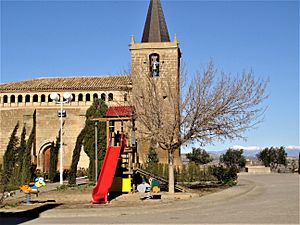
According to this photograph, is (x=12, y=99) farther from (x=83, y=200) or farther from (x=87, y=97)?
(x=83, y=200)

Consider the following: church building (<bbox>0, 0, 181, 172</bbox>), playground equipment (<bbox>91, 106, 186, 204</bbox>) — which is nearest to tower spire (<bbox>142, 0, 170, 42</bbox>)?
church building (<bbox>0, 0, 181, 172</bbox>)

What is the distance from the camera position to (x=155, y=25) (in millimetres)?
35406

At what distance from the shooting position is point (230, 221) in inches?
429

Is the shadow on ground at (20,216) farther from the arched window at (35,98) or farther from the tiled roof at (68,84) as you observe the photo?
the arched window at (35,98)

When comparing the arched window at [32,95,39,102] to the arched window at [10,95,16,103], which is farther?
the arched window at [10,95,16,103]

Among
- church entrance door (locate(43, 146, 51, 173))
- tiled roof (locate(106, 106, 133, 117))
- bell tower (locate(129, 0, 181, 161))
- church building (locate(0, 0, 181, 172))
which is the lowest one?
church entrance door (locate(43, 146, 51, 173))

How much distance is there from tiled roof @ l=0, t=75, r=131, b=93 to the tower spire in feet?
15.5

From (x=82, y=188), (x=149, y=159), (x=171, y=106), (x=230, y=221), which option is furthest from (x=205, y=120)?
(x=149, y=159)

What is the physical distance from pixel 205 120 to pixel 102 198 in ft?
17.4

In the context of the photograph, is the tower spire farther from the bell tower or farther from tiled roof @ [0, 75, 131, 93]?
tiled roof @ [0, 75, 131, 93]

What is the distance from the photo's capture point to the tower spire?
116 feet

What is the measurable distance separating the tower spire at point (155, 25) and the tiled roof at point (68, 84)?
4725 millimetres

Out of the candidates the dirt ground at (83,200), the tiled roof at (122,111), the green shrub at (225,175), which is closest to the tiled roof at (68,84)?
the green shrub at (225,175)

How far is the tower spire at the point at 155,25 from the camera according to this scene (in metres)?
35.2
